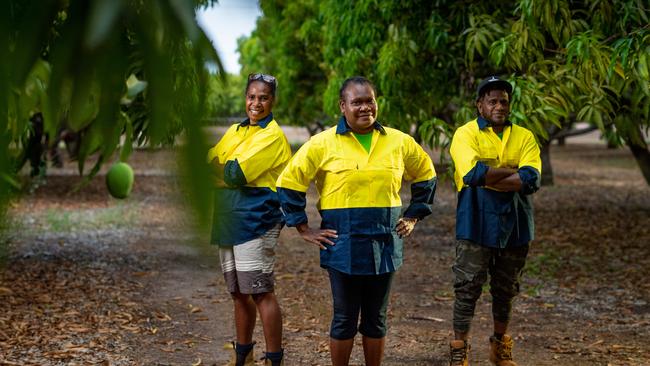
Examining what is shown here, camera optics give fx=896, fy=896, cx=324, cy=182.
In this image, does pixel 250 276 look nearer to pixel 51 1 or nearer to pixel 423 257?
pixel 51 1

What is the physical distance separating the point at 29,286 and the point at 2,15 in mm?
7321

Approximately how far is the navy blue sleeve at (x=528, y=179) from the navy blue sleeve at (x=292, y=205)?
1199mm

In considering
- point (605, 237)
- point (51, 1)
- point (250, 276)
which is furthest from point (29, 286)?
point (51, 1)

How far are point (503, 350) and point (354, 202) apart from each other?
1.52 meters

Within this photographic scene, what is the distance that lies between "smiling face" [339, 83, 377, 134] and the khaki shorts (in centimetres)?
77

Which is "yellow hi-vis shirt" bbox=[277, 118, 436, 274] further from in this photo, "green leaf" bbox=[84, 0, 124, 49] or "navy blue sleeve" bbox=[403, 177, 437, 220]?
"green leaf" bbox=[84, 0, 124, 49]

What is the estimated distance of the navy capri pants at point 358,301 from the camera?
411cm

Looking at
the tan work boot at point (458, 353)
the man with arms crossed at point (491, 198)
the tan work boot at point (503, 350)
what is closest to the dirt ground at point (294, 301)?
the tan work boot at point (503, 350)

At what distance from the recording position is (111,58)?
0.68 m

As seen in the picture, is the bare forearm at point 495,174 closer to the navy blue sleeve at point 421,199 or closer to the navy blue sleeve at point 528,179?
the navy blue sleeve at point 528,179

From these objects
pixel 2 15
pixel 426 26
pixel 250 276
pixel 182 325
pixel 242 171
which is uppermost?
pixel 426 26

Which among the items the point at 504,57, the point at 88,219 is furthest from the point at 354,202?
the point at 88,219

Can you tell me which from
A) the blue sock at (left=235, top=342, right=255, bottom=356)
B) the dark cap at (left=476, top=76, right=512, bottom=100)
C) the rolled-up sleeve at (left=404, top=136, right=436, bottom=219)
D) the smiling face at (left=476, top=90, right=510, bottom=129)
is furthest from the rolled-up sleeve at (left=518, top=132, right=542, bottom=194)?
the blue sock at (left=235, top=342, right=255, bottom=356)

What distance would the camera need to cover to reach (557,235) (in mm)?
11047
